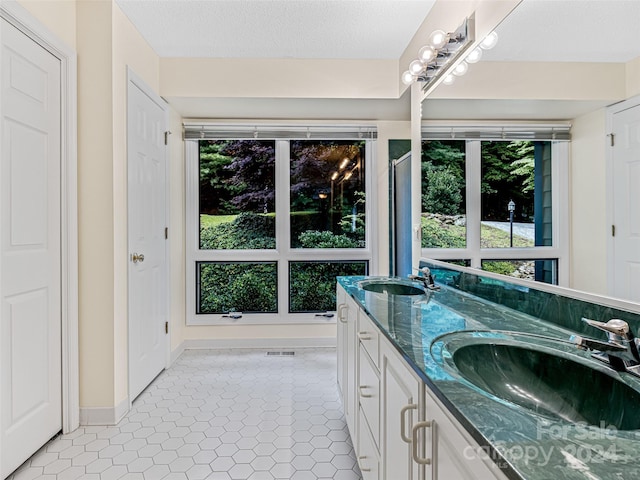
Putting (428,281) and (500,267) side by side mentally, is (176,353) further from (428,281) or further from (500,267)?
(500,267)

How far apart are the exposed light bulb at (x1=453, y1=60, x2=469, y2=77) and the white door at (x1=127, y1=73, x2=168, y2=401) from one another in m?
2.01

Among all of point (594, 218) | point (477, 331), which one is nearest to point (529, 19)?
point (594, 218)

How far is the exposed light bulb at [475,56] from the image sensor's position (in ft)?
5.49

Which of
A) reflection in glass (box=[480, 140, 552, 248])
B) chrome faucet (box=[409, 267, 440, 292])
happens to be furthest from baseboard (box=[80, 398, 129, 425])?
reflection in glass (box=[480, 140, 552, 248])

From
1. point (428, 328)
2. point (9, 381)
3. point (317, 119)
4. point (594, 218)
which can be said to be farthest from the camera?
point (317, 119)

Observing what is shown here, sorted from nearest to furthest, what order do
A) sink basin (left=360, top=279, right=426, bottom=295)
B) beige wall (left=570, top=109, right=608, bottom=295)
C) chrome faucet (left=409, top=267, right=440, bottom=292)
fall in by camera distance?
beige wall (left=570, top=109, right=608, bottom=295) < chrome faucet (left=409, top=267, right=440, bottom=292) < sink basin (left=360, top=279, right=426, bottom=295)

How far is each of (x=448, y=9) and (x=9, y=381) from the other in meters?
2.95

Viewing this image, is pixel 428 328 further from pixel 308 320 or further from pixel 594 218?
→ pixel 308 320

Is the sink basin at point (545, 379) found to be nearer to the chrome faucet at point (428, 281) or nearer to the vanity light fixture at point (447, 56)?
the chrome faucet at point (428, 281)

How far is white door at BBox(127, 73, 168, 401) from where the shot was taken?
2.40m

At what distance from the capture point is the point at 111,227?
2162mm

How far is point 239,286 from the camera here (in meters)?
3.57

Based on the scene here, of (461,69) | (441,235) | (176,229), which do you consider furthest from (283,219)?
(461,69)

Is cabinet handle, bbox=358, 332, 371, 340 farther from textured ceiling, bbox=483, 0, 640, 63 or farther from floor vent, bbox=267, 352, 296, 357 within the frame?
floor vent, bbox=267, 352, 296, 357
